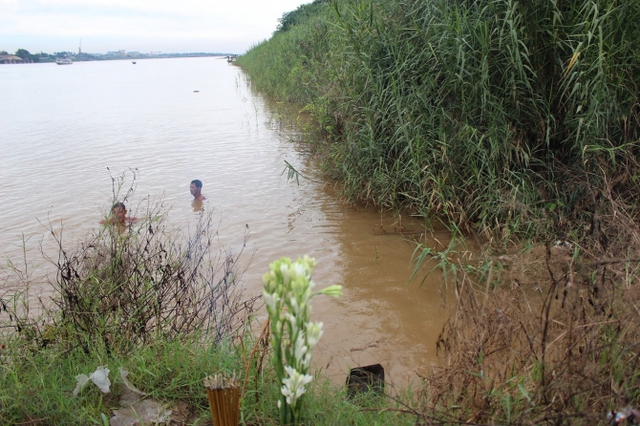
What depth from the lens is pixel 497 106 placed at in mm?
5027

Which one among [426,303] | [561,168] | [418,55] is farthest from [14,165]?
[561,168]

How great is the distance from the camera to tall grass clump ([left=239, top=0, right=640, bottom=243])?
15.2 ft

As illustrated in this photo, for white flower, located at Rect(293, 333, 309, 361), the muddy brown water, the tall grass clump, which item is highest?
the tall grass clump

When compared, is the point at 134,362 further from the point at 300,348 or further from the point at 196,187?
the point at 196,187

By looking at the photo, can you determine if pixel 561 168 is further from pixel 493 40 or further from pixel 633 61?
pixel 493 40

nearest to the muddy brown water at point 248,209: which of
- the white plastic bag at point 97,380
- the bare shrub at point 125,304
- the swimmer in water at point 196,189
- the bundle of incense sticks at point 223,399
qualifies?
the swimmer in water at point 196,189

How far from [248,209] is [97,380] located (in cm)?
485

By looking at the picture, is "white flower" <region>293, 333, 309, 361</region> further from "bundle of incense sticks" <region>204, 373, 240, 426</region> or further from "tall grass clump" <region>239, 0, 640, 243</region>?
"tall grass clump" <region>239, 0, 640, 243</region>

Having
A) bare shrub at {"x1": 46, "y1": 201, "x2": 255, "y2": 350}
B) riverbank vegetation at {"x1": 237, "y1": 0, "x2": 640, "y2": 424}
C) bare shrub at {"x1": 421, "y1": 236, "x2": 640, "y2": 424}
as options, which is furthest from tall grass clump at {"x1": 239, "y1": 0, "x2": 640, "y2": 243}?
bare shrub at {"x1": 46, "y1": 201, "x2": 255, "y2": 350}

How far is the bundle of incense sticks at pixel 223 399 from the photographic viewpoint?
1869mm

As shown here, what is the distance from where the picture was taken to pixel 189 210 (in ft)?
23.6

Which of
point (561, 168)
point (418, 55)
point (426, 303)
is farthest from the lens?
point (418, 55)

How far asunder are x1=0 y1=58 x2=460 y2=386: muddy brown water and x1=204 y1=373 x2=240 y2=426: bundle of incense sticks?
1.29 metres

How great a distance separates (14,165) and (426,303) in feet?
29.5
